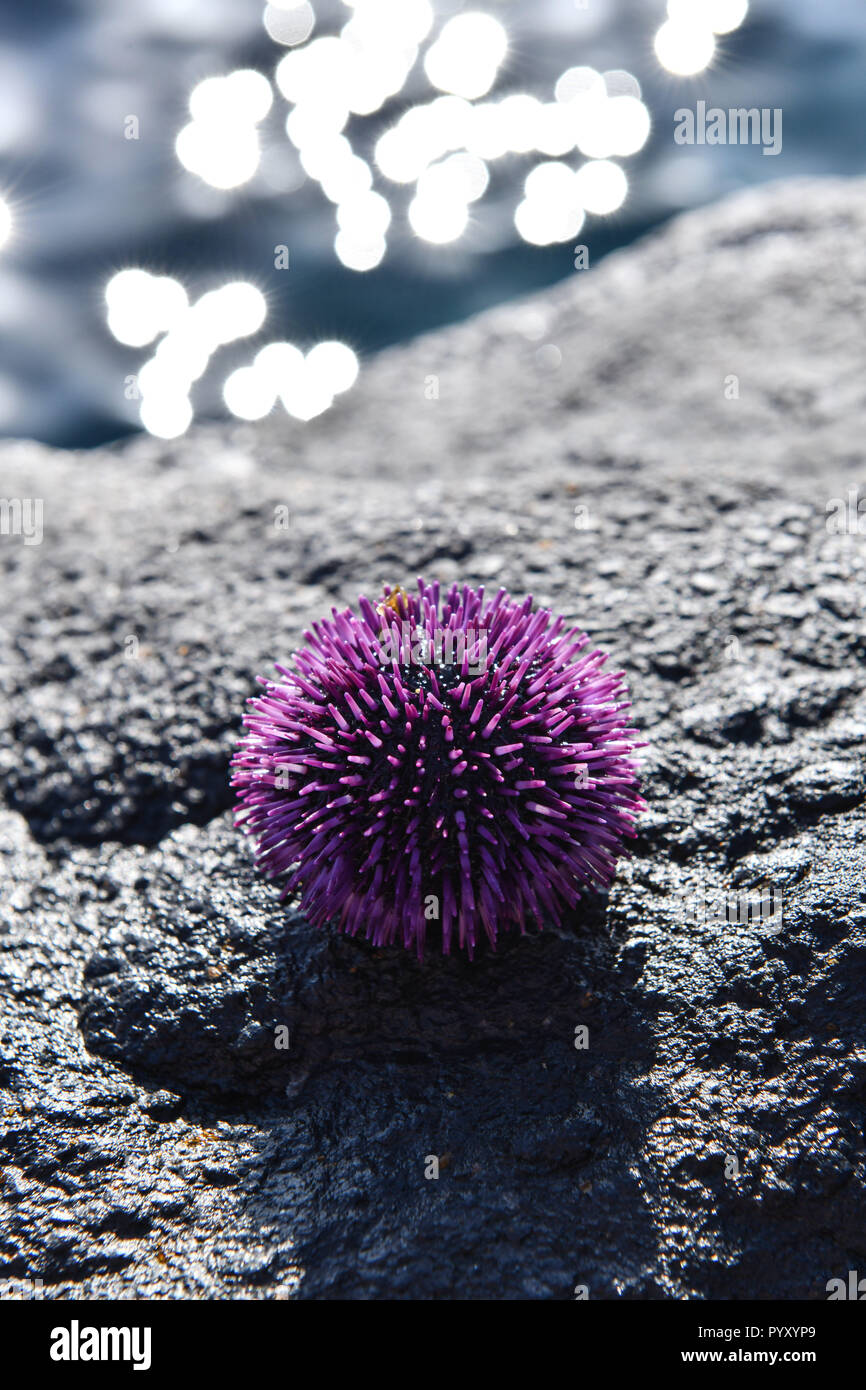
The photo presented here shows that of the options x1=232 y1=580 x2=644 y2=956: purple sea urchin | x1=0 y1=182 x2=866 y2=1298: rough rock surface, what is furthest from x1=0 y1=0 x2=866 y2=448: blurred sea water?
x1=232 y1=580 x2=644 y2=956: purple sea urchin

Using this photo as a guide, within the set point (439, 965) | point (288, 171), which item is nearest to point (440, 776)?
point (439, 965)

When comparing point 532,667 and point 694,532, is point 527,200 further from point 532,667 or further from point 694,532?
point 532,667

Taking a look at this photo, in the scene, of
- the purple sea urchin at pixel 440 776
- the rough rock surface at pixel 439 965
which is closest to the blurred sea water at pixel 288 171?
the rough rock surface at pixel 439 965

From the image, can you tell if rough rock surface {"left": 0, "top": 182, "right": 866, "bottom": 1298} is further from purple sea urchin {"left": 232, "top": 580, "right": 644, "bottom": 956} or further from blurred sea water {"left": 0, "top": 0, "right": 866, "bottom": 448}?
blurred sea water {"left": 0, "top": 0, "right": 866, "bottom": 448}
